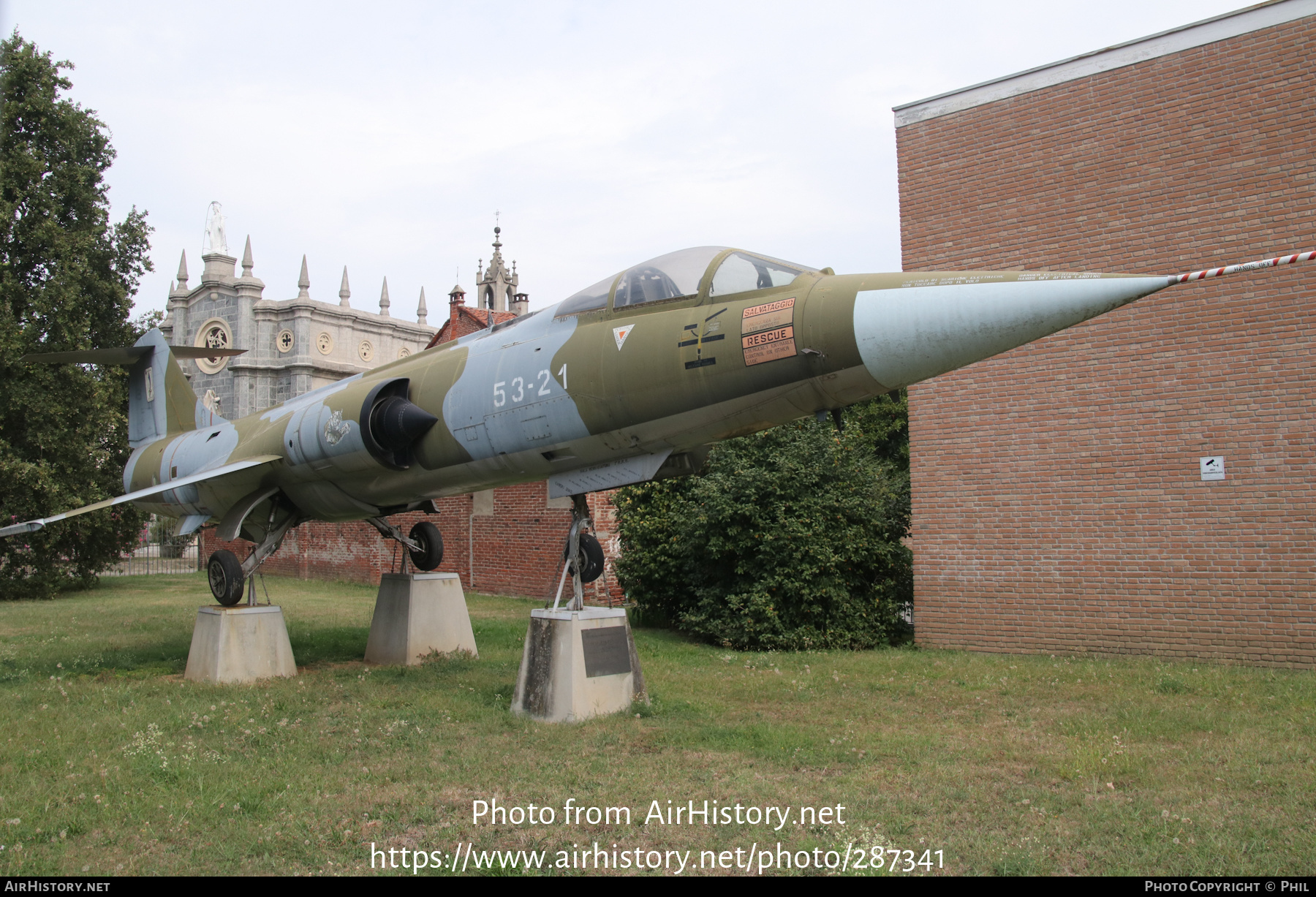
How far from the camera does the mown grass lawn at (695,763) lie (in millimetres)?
4441

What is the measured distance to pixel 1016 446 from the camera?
10977mm

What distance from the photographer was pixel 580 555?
27.0 feet

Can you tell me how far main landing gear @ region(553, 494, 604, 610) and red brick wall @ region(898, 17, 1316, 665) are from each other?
5191 mm

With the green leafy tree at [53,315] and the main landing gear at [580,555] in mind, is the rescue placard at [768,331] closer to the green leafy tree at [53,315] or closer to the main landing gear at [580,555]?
the main landing gear at [580,555]

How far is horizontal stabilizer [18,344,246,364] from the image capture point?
1078cm

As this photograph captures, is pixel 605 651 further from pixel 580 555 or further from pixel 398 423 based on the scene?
pixel 398 423

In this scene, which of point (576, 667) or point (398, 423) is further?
point (398, 423)

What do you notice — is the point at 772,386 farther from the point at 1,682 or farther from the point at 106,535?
the point at 106,535

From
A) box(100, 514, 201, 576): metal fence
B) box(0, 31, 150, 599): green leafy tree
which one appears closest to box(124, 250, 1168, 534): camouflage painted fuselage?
box(0, 31, 150, 599): green leafy tree

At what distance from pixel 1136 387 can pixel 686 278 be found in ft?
21.4

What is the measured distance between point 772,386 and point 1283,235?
23.8 ft

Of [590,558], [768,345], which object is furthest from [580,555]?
[768,345]

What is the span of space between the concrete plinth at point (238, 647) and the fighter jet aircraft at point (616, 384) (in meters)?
0.37

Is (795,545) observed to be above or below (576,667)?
above
